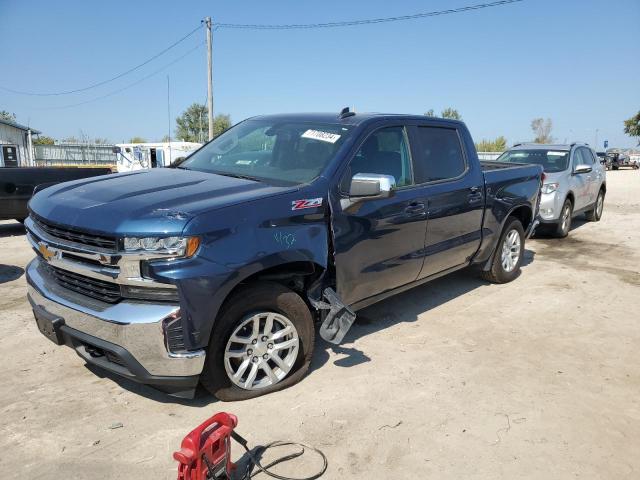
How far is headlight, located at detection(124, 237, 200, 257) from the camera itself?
2.85 meters

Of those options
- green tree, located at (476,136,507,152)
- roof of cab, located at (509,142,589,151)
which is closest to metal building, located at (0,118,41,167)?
roof of cab, located at (509,142,589,151)

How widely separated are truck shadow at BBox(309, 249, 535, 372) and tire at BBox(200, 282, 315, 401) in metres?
0.42

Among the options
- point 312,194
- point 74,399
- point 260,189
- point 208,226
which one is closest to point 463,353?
point 312,194

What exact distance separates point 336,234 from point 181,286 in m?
1.26

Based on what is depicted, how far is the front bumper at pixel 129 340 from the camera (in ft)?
9.48

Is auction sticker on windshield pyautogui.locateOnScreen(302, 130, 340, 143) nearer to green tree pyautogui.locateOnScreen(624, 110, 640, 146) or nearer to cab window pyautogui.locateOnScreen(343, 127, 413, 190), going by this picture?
cab window pyautogui.locateOnScreen(343, 127, 413, 190)

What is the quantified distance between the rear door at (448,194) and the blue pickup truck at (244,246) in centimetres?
2

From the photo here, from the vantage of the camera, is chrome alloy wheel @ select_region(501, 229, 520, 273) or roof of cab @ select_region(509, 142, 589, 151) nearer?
chrome alloy wheel @ select_region(501, 229, 520, 273)

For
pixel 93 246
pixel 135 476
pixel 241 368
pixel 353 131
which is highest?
pixel 353 131

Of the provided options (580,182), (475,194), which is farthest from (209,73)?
(475,194)

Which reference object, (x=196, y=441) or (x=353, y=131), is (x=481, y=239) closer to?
(x=353, y=131)

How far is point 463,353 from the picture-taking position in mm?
4316

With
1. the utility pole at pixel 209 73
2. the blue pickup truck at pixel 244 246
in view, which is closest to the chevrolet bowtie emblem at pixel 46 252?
the blue pickup truck at pixel 244 246

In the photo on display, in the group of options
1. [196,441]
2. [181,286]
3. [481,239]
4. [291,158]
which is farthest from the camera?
[481,239]
